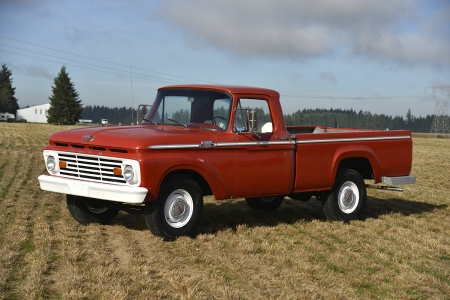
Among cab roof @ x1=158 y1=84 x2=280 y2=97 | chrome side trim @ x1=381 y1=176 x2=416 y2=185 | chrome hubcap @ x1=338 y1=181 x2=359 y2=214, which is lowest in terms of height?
chrome hubcap @ x1=338 y1=181 x2=359 y2=214

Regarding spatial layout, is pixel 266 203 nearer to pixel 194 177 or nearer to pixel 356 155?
pixel 356 155

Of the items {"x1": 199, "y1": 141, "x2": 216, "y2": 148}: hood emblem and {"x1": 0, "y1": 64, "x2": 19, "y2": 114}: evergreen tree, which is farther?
{"x1": 0, "y1": 64, "x2": 19, "y2": 114}: evergreen tree

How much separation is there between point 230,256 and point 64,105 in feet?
244

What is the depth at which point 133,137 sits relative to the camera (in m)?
6.62

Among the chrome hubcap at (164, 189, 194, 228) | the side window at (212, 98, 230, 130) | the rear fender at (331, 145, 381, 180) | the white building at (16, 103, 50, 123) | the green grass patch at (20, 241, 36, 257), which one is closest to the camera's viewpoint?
the green grass patch at (20, 241, 36, 257)

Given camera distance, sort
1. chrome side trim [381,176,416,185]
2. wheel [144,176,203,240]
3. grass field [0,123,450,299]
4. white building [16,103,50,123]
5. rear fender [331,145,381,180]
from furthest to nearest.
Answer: white building [16,103,50,123] → chrome side trim [381,176,416,185] → rear fender [331,145,381,180] → wheel [144,176,203,240] → grass field [0,123,450,299]

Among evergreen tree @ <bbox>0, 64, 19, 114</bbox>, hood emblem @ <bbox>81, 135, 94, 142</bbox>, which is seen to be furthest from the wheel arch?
evergreen tree @ <bbox>0, 64, 19, 114</bbox>

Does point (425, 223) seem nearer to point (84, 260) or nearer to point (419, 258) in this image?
point (419, 258)

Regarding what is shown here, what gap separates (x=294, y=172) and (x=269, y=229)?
0.90 meters

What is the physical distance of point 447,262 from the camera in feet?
21.5

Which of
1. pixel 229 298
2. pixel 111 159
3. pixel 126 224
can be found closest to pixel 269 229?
pixel 126 224

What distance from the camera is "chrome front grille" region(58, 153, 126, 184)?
21.7ft

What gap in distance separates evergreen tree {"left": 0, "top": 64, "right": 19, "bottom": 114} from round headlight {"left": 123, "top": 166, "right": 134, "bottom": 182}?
317 feet

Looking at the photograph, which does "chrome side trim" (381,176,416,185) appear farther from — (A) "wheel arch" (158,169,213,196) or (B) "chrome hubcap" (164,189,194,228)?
(B) "chrome hubcap" (164,189,194,228)
